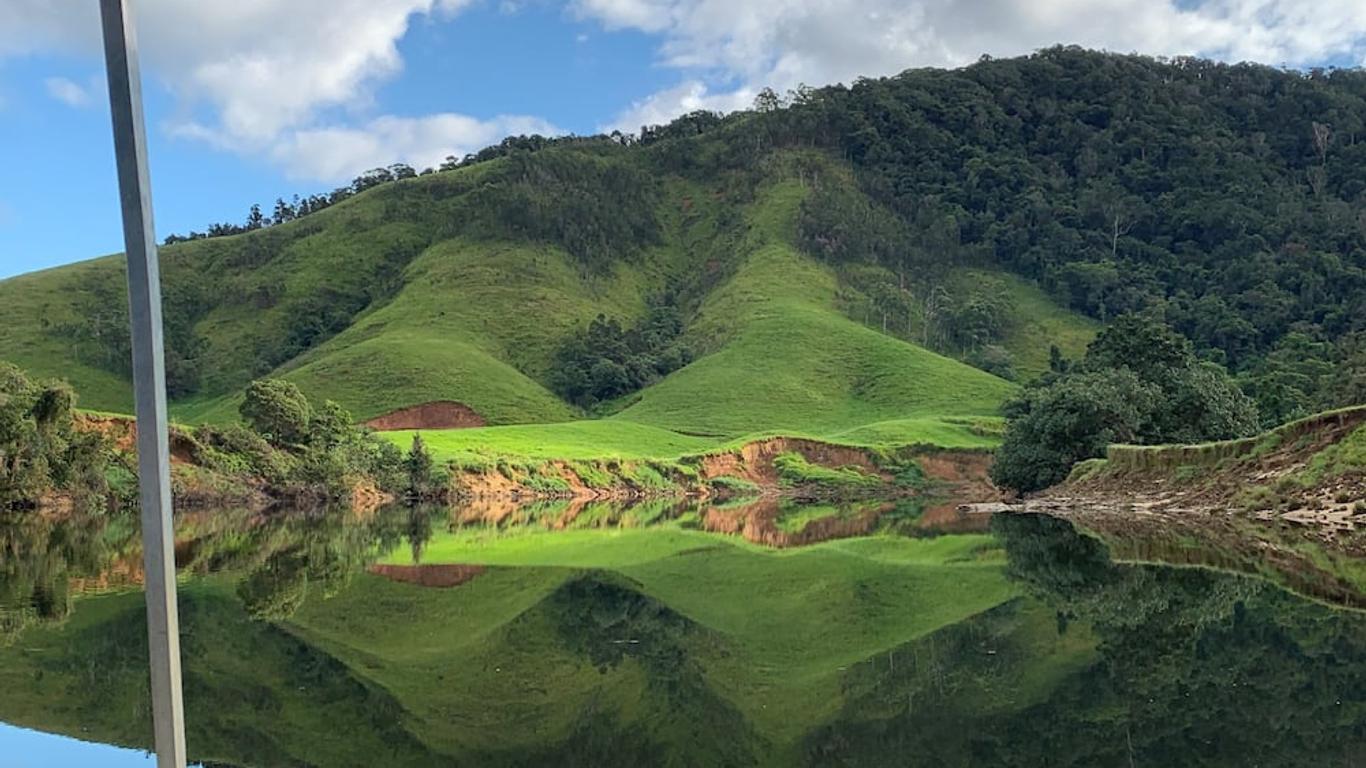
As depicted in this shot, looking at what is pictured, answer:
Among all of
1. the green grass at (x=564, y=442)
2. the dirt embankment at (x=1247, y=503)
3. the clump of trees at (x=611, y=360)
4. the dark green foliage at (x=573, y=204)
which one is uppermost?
the dark green foliage at (x=573, y=204)

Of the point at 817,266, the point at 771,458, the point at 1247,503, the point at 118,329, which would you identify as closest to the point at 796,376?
the point at 771,458

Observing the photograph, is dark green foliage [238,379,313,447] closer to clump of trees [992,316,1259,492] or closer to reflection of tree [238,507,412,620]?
reflection of tree [238,507,412,620]

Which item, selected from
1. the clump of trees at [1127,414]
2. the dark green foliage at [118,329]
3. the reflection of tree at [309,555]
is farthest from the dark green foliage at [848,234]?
the reflection of tree at [309,555]

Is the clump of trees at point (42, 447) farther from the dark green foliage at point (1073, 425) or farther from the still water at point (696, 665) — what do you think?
the dark green foliage at point (1073, 425)

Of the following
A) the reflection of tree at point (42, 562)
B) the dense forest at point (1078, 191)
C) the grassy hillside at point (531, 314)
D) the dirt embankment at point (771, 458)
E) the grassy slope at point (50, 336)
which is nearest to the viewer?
the reflection of tree at point (42, 562)

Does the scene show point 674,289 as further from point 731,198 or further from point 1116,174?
point 1116,174

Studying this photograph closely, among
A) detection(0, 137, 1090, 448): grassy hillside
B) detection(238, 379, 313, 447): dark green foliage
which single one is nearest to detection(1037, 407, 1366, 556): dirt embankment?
detection(0, 137, 1090, 448): grassy hillside

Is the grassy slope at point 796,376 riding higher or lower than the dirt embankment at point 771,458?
higher

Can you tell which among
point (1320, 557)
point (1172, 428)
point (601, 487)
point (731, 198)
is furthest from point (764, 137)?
point (1320, 557)

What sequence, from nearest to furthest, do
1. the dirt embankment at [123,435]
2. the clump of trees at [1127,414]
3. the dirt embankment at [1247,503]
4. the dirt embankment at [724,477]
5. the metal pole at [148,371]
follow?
the metal pole at [148,371], the dirt embankment at [1247,503], the dirt embankment at [123,435], the clump of trees at [1127,414], the dirt embankment at [724,477]
